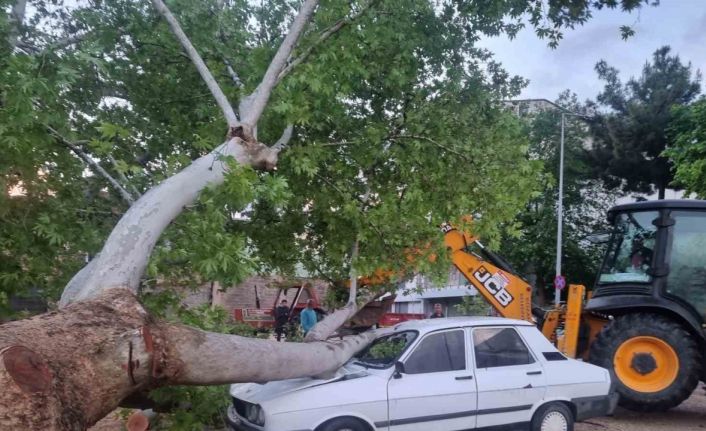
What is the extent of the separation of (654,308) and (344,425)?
4.68 metres

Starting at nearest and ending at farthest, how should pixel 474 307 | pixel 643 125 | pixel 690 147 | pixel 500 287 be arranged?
pixel 500 287 < pixel 474 307 < pixel 690 147 < pixel 643 125

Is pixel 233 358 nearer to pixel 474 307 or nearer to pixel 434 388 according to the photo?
pixel 434 388

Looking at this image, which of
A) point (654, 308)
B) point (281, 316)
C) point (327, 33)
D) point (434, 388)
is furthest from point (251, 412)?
point (281, 316)

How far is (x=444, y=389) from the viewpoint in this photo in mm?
6949

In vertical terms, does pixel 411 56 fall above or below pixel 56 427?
above

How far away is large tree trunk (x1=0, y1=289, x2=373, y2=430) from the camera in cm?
371

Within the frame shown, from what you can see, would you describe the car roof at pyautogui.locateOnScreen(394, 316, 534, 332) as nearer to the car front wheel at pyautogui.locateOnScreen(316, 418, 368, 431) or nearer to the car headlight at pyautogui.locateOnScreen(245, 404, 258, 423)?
the car front wheel at pyautogui.locateOnScreen(316, 418, 368, 431)

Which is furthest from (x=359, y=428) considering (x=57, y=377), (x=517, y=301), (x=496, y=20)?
(x=496, y=20)

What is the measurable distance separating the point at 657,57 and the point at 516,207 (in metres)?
27.3

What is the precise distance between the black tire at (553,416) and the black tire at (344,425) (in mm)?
1907

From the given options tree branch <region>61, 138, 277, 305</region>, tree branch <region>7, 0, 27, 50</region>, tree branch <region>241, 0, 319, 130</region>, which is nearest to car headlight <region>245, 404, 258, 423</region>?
tree branch <region>61, 138, 277, 305</region>

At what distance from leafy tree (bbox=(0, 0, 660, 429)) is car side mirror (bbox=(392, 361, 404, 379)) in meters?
0.54

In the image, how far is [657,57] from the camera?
107 ft

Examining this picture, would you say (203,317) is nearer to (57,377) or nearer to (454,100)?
(57,377)
